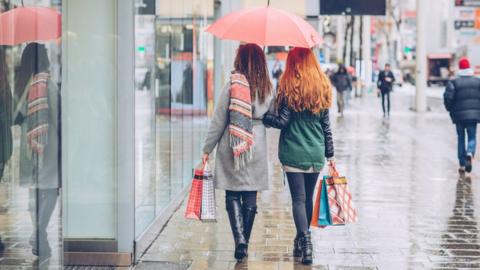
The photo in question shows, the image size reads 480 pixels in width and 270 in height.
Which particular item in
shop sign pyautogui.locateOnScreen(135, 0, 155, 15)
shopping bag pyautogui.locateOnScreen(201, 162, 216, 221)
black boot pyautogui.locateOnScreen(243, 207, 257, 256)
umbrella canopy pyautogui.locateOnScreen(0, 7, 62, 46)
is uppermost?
shop sign pyautogui.locateOnScreen(135, 0, 155, 15)

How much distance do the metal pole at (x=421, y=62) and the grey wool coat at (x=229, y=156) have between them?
27.1 metres

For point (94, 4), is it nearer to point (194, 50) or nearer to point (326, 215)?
point (326, 215)

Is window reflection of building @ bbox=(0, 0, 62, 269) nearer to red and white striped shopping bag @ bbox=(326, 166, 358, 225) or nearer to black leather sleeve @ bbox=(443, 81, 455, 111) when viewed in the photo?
red and white striped shopping bag @ bbox=(326, 166, 358, 225)

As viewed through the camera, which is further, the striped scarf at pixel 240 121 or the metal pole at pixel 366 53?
the metal pole at pixel 366 53

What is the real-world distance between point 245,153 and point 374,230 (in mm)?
2278

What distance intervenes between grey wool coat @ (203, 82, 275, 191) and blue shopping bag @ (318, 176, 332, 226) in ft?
1.50

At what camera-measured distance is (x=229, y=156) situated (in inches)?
266

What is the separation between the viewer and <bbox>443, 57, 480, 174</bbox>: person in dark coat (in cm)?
1307

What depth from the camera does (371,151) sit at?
16.7m

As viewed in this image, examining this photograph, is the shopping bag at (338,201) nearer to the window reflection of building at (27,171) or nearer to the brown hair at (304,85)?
the brown hair at (304,85)

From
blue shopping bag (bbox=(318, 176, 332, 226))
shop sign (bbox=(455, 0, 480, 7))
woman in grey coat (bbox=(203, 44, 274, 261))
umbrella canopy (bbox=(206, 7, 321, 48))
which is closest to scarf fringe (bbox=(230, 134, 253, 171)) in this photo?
woman in grey coat (bbox=(203, 44, 274, 261))

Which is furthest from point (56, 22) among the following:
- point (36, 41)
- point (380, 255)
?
point (380, 255)

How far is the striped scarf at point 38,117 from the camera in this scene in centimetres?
438

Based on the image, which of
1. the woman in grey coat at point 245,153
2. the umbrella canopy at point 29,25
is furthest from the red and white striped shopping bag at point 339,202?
the umbrella canopy at point 29,25
